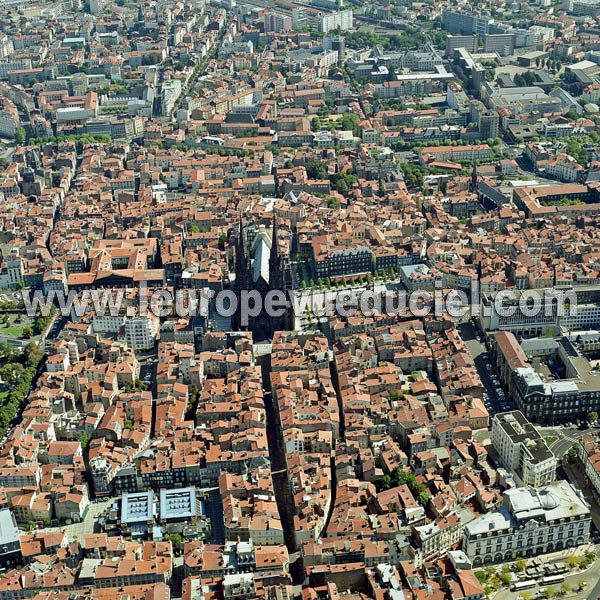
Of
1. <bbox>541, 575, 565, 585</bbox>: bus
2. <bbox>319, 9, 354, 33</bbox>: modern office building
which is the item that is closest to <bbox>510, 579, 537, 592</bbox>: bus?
<bbox>541, 575, 565, 585</bbox>: bus

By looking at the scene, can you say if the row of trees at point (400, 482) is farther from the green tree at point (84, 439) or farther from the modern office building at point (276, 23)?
the modern office building at point (276, 23)

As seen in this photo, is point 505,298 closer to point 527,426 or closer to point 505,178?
point 527,426

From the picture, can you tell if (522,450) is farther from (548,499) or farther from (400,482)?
(400,482)

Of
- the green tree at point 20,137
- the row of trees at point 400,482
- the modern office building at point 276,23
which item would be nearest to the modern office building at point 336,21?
the modern office building at point 276,23

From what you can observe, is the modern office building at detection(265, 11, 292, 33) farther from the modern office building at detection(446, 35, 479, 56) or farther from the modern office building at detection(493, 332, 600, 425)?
the modern office building at detection(493, 332, 600, 425)

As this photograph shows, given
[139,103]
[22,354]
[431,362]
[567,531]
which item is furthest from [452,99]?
[567,531]

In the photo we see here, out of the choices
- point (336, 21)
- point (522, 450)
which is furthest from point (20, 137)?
point (522, 450)
